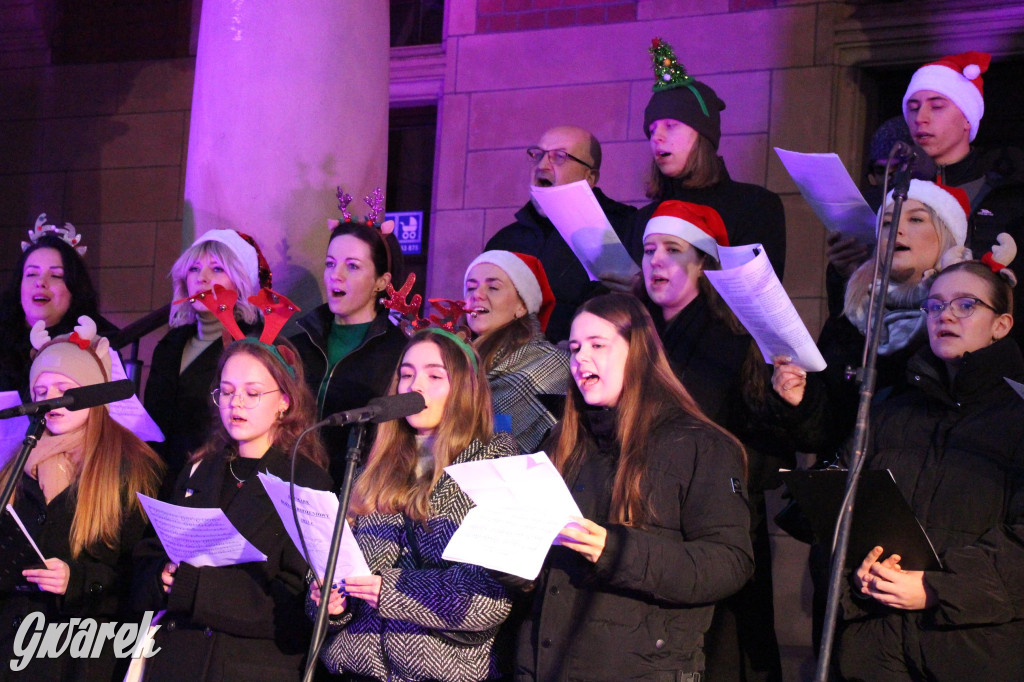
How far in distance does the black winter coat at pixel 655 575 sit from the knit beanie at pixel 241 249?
2.27 metres

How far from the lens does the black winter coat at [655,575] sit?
9.95 ft

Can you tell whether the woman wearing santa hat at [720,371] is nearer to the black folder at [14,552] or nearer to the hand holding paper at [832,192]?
the hand holding paper at [832,192]

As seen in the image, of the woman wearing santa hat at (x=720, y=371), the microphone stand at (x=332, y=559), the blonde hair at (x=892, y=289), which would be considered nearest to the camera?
the microphone stand at (x=332, y=559)

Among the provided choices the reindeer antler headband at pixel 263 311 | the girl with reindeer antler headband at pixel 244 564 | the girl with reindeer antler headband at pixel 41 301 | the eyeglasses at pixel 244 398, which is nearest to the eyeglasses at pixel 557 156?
the reindeer antler headband at pixel 263 311

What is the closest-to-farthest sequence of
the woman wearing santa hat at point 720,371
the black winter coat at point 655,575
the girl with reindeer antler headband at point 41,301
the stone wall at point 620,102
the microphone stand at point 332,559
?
the microphone stand at point 332,559 → the black winter coat at point 655,575 → the woman wearing santa hat at point 720,371 → the girl with reindeer antler headband at point 41,301 → the stone wall at point 620,102

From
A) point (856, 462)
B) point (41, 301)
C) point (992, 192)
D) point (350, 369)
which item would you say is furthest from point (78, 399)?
point (992, 192)

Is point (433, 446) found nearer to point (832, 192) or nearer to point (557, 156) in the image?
point (832, 192)

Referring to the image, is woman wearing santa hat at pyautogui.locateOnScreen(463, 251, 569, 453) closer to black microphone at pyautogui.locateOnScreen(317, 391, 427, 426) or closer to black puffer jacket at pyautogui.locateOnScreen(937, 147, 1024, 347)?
black microphone at pyautogui.locateOnScreen(317, 391, 427, 426)

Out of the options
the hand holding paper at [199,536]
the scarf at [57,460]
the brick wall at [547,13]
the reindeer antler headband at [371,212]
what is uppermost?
the brick wall at [547,13]

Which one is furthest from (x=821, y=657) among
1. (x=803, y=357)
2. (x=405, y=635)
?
(x=405, y=635)

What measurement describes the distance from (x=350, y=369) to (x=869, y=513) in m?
2.33

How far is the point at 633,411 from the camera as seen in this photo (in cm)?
340

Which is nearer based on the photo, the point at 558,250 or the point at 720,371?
the point at 720,371

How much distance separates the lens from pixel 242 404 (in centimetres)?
411
